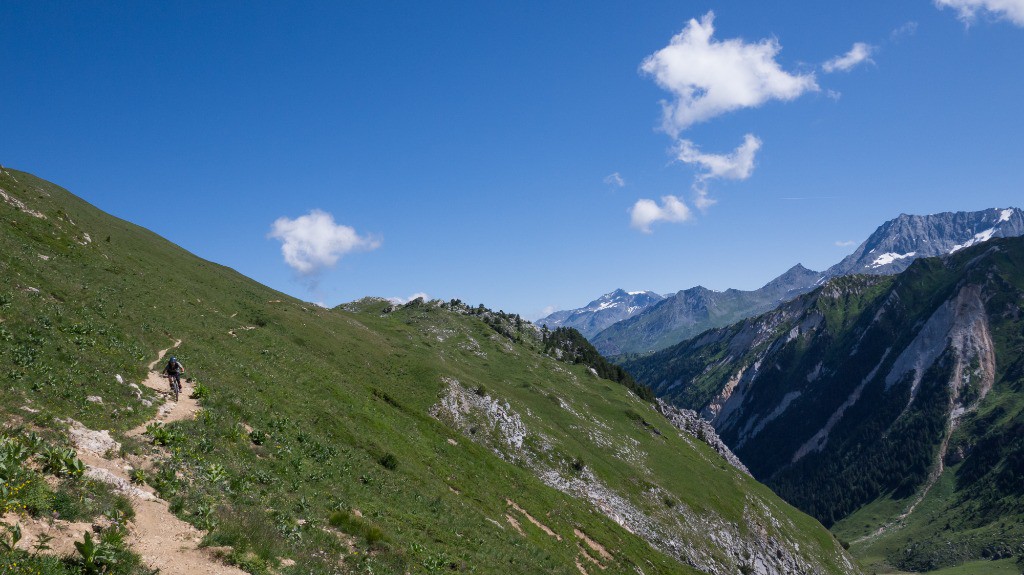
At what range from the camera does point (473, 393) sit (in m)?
69.9

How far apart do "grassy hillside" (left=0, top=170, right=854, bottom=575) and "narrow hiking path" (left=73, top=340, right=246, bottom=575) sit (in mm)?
452

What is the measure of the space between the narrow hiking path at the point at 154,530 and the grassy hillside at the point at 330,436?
0.45 metres

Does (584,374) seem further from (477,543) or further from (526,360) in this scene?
(477,543)

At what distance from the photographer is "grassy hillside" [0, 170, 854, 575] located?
19.3 meters

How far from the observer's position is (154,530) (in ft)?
47.5

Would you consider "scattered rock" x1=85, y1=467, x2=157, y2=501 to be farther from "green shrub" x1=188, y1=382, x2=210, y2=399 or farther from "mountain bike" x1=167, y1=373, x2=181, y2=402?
"green shrub" x1=188, y1=382, x2=210, y2=399

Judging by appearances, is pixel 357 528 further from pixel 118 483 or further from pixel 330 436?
pixel 330 436

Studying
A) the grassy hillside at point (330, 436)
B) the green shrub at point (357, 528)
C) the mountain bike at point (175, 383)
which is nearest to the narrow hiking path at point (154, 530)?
the grassy hillside at point (330, 436)

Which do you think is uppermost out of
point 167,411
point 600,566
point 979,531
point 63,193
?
point 63,193

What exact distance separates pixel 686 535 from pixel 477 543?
53120 millimetres

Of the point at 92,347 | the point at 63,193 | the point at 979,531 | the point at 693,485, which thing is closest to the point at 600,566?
the point at 92,347

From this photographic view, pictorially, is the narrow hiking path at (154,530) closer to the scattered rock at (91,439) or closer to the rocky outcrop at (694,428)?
the scattered rock at (91,439)

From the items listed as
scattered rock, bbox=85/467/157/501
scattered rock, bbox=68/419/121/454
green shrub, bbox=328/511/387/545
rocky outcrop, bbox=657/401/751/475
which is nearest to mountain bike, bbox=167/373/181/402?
scattered rock, bbox=68/419/121/454

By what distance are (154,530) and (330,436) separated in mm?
17328
